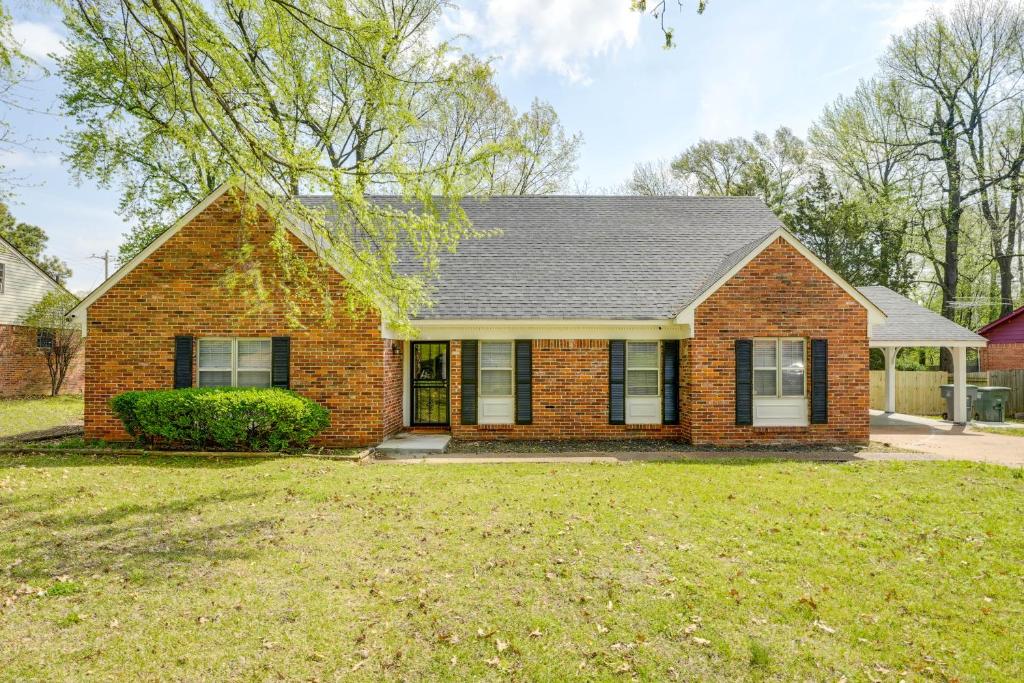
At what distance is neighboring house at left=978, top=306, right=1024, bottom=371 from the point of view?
76.5 feet

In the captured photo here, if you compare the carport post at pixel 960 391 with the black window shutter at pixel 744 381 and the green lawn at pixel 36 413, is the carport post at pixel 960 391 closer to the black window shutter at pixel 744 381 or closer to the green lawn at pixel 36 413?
the black window shutter at pixel 744 381

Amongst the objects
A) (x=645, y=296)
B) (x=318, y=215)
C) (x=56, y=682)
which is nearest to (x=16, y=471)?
(x=318, y=215)

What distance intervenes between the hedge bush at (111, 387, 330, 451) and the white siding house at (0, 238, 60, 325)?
19175 mm

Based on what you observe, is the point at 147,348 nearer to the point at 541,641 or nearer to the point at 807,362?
the point at 541,641

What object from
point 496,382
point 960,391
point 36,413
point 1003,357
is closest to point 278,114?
point 496,382

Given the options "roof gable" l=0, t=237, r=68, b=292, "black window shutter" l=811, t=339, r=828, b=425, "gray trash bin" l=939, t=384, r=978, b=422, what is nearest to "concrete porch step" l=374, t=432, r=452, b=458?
"black window shutter" l=811, t=339, r=828, b=425

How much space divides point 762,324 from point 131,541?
11.8 metres

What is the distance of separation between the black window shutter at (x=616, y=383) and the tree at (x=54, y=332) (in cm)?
2532

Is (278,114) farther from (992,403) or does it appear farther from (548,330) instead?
(992,403)

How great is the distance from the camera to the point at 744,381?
41.7ft

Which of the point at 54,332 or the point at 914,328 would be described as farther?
the point at 54,332

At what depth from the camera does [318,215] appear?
359 inches

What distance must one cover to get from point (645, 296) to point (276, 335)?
8446mm

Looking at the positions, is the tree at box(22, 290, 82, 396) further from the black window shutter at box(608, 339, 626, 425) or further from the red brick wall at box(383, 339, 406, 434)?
the black window shutter at box(608, 339, 626, 425)
